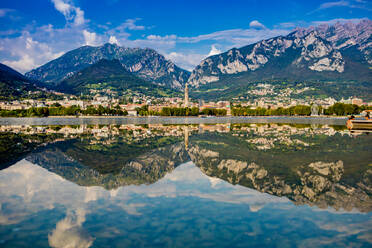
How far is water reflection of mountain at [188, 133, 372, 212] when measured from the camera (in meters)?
12.2

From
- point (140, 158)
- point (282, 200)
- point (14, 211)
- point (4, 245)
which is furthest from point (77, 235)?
point (140, 158)

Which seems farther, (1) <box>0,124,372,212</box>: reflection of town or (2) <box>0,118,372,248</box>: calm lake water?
(1) <box>0,124,372,212</box>: reflection of town

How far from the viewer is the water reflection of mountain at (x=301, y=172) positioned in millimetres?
12250

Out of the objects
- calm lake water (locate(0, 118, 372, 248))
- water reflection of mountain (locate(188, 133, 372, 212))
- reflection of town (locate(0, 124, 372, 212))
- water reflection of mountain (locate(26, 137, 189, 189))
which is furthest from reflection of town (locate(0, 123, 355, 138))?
calm lake water (locate(0, 118, 372, 248))

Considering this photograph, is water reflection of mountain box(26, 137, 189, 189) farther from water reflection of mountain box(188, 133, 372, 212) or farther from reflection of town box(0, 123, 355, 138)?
reflection of town box(0, 123, 355, 138)

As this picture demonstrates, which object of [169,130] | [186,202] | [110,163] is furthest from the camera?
[169,130]

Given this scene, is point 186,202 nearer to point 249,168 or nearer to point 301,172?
point 249,168

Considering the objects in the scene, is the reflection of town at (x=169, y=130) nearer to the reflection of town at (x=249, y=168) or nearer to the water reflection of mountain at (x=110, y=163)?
the water reflection of mountain at (x=110, y=163)

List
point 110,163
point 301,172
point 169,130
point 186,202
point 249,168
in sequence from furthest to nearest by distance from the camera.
A: point 169,130 < point 110,163 < point 249,168 < point 301,172 < point 186,202

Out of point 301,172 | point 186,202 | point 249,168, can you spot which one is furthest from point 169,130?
point 186,202

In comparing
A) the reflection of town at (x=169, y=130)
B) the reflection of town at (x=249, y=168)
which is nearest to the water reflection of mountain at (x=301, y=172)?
the reflection of town at (x=249, y=168)

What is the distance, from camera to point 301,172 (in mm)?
16609

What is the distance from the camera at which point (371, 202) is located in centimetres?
1155

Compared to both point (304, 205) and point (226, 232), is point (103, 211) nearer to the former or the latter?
point (226, 232)
